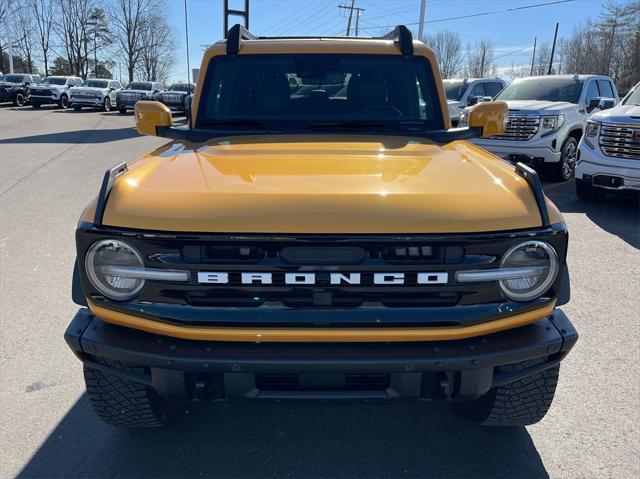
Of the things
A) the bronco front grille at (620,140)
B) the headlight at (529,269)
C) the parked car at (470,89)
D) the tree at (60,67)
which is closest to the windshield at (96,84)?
the parked car at (470,89)

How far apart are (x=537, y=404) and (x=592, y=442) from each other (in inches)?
19.7

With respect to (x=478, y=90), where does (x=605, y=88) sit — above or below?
above

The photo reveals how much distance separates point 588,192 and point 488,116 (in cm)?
583

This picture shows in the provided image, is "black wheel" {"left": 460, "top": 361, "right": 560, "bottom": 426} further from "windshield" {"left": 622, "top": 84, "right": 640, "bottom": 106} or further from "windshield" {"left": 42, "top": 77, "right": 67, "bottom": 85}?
"windshield" {"left": 42, "top": 77, "right": 67, "bottom": 85}

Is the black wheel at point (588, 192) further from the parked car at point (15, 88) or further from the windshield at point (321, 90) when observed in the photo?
the parked car at point (15, 88)

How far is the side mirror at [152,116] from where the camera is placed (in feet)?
11.4

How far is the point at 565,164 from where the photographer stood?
1037 centimetres

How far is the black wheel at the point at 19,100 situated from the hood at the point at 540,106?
103 ft

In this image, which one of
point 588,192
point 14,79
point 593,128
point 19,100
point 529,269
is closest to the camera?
point 529,269

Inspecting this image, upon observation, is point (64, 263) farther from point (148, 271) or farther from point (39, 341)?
point (148, 271)

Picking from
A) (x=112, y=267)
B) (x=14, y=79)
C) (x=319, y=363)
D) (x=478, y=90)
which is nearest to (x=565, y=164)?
(x=478, y=90)

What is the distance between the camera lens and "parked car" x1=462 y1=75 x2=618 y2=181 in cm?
977

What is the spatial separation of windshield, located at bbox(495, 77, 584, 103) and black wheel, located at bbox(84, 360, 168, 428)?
10299 mm

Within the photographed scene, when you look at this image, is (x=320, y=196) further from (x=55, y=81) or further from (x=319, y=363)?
(x=55, y=81)
